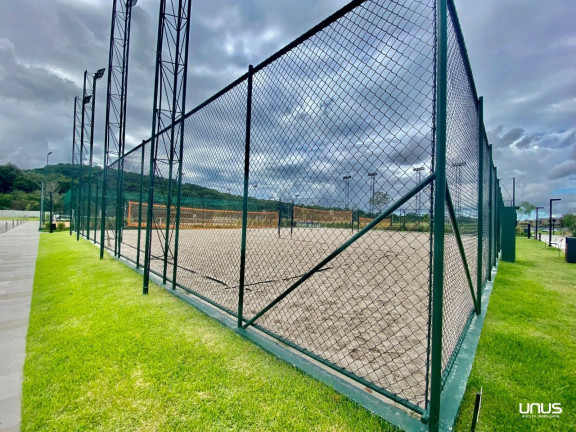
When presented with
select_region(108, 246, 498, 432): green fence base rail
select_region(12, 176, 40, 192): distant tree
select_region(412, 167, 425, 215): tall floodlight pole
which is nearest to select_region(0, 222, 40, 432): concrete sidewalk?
select_region(108, 246, 498, 432): green fence base rail

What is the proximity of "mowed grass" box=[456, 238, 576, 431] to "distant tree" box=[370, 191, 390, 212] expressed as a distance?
120 cm

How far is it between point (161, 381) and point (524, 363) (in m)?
2.59

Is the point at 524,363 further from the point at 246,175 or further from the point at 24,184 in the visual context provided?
the point at 24,184

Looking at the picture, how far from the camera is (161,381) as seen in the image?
1.83 meters

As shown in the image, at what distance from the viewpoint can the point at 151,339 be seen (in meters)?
2.43

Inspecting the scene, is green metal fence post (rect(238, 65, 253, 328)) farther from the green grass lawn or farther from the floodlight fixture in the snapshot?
the floodlight fixture

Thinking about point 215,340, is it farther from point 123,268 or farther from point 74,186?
point 74,186

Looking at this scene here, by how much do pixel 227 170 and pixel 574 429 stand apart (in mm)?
3368

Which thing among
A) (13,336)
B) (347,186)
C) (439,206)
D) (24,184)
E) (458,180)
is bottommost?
(13,336)

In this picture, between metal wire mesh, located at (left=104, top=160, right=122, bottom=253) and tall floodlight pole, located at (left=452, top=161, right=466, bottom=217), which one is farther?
metal wire mesh, located at (left=104, top=160, right=122, bottom=253)


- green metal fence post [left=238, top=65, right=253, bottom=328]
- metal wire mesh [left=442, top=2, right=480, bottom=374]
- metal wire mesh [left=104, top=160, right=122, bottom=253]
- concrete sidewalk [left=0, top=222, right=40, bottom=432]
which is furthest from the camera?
metal wire mesh [left=104, top=160, right=122, bottom=253]

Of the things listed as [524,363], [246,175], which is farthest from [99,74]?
[524,363]

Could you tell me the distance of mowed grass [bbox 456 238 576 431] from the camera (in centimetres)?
150

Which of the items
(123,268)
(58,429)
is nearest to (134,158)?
(123,268)
